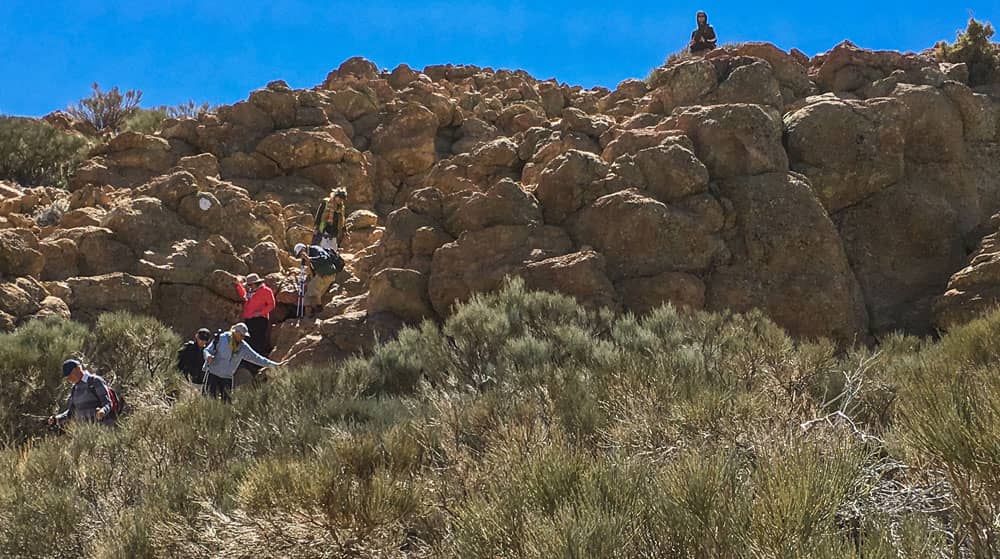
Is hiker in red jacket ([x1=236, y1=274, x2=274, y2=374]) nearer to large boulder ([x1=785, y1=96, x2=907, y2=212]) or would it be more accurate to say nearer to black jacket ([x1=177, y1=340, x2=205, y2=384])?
black jacket ([x1=177, y1=340, x2=205, y2=384])

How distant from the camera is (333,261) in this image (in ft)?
39.8

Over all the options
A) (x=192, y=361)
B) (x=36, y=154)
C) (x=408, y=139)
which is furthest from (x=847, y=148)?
(x=36, y=154)

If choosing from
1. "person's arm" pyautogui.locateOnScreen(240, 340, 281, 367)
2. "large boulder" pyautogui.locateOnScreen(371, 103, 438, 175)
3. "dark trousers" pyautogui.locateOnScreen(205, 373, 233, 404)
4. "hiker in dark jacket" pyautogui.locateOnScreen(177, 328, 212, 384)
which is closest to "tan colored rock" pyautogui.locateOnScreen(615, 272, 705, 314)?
"person's arm" pyautogui.locateOnScreen(240, 340, 281, 367)

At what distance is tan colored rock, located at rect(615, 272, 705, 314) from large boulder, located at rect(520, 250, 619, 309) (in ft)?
0.84

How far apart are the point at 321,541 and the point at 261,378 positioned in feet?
20.9

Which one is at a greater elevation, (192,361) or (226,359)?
(192,361)

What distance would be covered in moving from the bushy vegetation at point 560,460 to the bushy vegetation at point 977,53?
1007 cm

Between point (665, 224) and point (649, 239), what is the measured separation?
344mm

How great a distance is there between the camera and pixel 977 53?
15.2 meters

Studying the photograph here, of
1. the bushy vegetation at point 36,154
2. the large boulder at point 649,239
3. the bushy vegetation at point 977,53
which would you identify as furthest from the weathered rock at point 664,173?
the bushy vegetation at point 36,154

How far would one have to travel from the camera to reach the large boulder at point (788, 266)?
9.86 meters

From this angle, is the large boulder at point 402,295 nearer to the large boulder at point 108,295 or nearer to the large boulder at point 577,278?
the large boulder at point 577,278

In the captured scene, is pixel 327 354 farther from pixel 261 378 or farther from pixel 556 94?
pixel 556 94

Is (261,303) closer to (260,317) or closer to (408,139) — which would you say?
(260,317)
